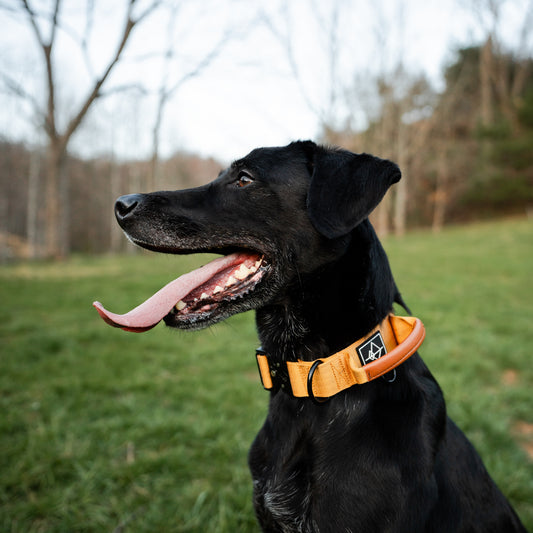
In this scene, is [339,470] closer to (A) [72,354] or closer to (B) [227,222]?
(B) [227,222]

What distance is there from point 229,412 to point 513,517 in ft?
7.51

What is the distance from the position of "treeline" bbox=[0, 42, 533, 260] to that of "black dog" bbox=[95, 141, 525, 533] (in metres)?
18.4

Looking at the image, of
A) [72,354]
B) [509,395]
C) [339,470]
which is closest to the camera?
[339,470]

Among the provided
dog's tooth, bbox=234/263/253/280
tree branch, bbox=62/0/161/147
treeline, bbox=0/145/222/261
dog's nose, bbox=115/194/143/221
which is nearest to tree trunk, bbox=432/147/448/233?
treeline, bbox=0/145/222/261

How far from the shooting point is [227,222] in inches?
74.3

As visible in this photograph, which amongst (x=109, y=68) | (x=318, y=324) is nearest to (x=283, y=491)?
(x=318, y=324)

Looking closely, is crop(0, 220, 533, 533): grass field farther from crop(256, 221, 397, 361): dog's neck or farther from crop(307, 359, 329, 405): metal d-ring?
crop(307, 359, 329, 405): metal d-ring

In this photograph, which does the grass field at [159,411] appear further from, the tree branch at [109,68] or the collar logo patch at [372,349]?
the tree branch at [109,68]

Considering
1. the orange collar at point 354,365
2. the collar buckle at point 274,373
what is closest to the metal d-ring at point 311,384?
the orange collar at point 354,365

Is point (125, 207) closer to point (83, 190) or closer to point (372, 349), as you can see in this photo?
Answer: point (372, 349)

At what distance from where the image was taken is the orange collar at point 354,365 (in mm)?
1479

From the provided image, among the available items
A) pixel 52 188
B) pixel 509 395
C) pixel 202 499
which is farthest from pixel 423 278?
pixel 52 188

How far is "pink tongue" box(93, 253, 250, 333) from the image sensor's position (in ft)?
5.38

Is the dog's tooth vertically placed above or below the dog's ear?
below
